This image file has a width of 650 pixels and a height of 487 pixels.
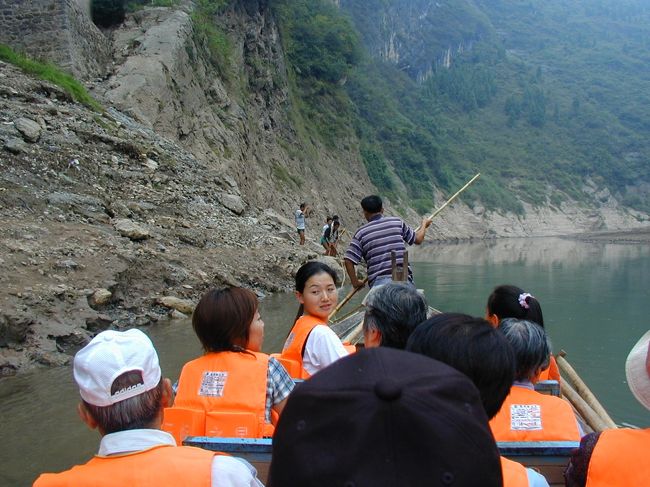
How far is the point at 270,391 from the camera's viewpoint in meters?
2.50

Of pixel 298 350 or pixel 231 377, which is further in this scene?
pixel 298 350

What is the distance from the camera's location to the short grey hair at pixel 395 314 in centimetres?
256

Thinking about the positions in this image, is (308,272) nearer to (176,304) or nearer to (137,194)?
(176,304)

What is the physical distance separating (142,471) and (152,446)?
0.08m

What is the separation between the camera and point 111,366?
5.08 ft

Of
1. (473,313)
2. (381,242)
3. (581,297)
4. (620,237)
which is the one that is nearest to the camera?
(381,242)

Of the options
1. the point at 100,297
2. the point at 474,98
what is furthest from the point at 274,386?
the point at 474,98

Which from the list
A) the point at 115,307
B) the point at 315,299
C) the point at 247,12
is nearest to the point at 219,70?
the point at 247,12

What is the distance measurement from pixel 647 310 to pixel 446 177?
37.1m

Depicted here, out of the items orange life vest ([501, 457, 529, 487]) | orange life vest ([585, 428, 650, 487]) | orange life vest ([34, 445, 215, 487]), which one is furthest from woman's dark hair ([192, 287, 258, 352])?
orange life vest ([585, 428, 650, 487])

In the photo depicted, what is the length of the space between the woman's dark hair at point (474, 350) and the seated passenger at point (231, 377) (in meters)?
0.95

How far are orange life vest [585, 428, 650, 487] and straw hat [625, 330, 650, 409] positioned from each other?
95 millimetres

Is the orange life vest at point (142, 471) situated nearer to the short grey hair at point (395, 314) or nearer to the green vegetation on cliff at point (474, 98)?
the short grey hair at point (395, 314)

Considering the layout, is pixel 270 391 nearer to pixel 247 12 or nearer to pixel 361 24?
pixel 247 12
